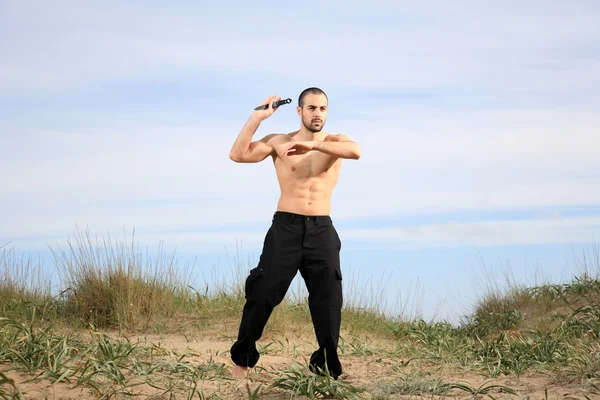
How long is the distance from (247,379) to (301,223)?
1483 millimetres

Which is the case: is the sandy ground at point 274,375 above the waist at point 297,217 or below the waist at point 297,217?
below

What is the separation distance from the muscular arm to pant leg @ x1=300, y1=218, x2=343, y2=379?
803mm

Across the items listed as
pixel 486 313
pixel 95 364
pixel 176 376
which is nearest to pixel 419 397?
pixel 176 376

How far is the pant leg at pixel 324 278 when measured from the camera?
223 inches

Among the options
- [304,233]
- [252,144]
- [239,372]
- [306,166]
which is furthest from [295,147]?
[239,372]

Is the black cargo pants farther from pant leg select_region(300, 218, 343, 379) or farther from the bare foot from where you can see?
the bare foot

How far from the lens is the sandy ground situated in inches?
189

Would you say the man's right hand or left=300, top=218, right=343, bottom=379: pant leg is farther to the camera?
the man's right hand

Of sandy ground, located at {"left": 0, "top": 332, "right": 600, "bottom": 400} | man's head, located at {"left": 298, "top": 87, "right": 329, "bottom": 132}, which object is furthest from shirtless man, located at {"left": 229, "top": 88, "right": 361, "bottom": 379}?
sandy ground, located at {"left": 0, "top": 332, "right": 600, "bottom": 400}

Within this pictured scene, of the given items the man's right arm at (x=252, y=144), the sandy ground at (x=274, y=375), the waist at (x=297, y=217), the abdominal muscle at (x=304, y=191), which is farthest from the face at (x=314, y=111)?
the sandy ground at (x=274, y=375)

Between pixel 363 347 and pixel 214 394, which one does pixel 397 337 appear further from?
pixel 214 394

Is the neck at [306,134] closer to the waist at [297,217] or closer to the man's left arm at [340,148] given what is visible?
the man's left arm at [340,148]

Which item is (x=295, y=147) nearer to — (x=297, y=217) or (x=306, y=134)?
(x=306, y=134)

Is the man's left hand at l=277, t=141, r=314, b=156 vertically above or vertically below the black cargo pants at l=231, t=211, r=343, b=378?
above
